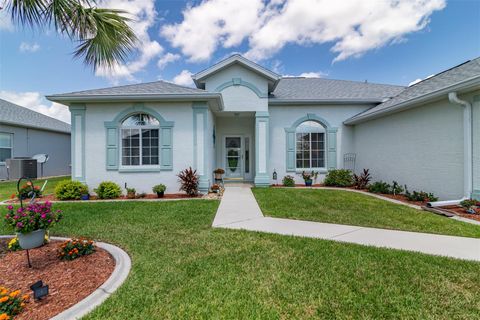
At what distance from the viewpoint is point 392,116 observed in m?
9.36

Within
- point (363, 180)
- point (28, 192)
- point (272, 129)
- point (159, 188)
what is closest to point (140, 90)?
point (159, 188)

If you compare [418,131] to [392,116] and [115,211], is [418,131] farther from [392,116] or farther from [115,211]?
[115,211]

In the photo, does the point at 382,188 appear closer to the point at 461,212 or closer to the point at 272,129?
the point at 461,212

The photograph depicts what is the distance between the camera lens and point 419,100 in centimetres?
748

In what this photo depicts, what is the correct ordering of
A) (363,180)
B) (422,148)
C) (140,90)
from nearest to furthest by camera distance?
Answer: (422,148) < (140,90) < (363,180)

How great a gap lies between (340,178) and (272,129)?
4217mm

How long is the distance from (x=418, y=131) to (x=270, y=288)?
8587 millimetres

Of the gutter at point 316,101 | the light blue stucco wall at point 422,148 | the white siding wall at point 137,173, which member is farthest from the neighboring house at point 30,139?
the light blue stucco wall at point 422,148

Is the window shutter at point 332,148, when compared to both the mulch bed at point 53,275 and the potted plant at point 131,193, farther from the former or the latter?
the mulch bed at point 53,275

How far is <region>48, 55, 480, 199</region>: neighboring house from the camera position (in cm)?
717

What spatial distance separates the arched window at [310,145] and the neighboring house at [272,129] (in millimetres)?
53

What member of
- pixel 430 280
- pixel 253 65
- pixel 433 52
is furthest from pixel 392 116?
pixel 430 280

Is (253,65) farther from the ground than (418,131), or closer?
farther from the ground

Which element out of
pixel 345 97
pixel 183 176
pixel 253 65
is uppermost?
pixel 253 65
